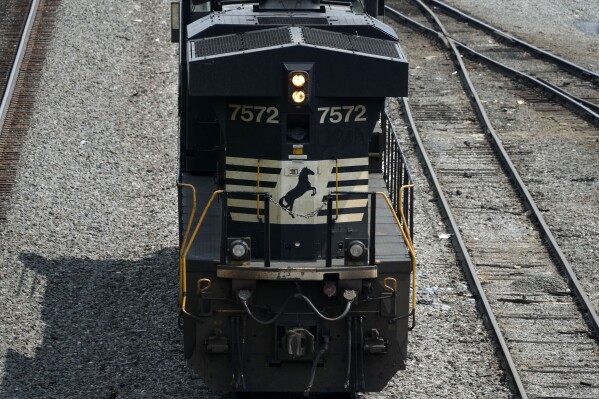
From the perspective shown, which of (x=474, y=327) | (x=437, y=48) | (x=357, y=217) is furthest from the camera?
(x=437, y=48)

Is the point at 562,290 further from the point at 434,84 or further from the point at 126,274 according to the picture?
the point at 434,84

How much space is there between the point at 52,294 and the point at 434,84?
980 cm

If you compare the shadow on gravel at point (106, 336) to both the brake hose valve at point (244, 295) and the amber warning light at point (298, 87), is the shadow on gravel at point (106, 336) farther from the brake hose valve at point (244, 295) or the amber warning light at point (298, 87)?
the amber warning light at point (298, 87)

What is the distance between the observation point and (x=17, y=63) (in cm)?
1814

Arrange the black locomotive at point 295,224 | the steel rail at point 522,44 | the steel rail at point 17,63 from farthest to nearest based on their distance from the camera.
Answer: the steel rail at point 522,44 → the steel rail at point 17,63 → the black locomotive at point 295,224

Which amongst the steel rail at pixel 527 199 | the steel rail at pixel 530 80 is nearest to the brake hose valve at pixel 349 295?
the steel rail at pixel 527 199

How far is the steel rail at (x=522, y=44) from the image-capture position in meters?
20.6

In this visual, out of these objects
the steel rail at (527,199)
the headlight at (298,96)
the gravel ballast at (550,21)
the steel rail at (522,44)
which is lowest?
the gravel ballast at (550,21)

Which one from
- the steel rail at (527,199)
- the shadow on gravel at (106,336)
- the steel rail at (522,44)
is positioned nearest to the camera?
the shadow on gravel at (106,336)

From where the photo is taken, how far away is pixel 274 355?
9078 millimetres

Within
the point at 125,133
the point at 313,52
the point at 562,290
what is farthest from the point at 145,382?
the point at 125,133

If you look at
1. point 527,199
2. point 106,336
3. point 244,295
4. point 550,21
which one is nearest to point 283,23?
point 244,295

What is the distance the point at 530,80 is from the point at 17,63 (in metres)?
8.56

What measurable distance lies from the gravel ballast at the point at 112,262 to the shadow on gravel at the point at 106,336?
2cm
